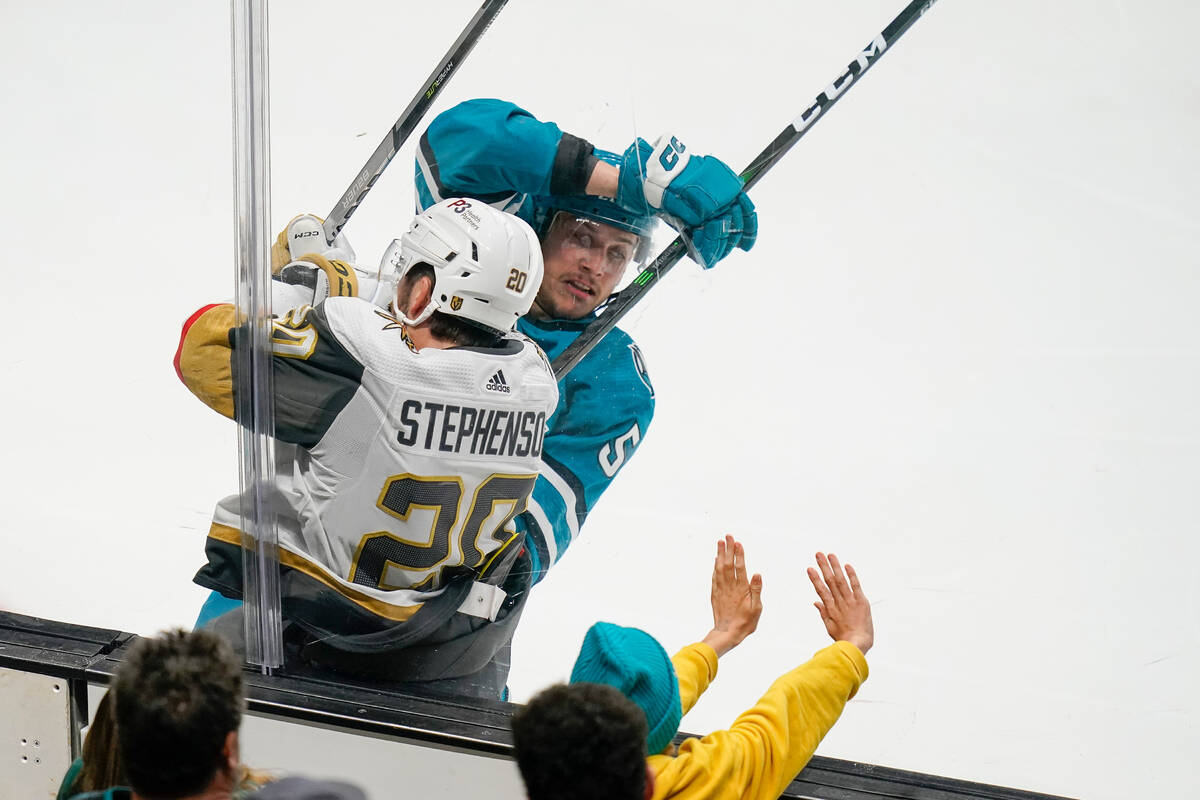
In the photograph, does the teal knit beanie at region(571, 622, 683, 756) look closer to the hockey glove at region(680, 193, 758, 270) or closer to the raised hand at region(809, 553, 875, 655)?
the raised hand at region(809, 553, 875, 655)

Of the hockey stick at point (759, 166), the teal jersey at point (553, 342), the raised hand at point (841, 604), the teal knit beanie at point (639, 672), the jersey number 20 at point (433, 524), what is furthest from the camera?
→ the hockey stick at point (759, 166)

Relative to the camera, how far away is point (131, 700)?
910 millimetres

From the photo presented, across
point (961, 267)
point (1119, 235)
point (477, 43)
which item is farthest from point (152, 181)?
point (1119, 235)

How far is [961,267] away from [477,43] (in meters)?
1.43

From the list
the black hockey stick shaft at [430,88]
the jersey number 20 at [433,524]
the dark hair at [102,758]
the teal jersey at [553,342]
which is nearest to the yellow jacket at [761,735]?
the jersey number 20 at [433,524]

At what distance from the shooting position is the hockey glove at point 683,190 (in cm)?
176

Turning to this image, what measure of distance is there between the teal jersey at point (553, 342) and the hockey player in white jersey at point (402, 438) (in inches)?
5.0

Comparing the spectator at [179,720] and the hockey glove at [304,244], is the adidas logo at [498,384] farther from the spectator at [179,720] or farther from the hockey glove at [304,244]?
the spectator at [179,720]

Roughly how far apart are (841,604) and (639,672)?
0.47 m

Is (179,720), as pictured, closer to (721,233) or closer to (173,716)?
(173,716)

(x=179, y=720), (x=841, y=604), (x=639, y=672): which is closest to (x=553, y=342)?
(x=841, y=604)

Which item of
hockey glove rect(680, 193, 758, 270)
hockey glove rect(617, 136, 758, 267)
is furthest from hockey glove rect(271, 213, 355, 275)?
hockey glove rect(680, 193, 758, 270)

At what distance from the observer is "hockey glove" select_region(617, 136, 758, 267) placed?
176cm

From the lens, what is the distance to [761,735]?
4.23 feet
